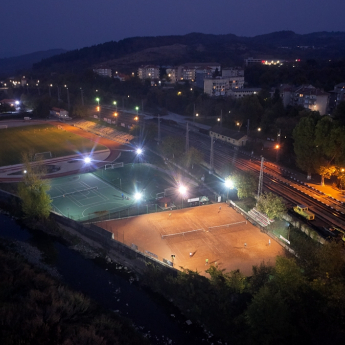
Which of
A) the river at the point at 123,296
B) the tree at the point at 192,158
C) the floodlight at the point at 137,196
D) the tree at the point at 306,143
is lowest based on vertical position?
the river at the point at 123,296

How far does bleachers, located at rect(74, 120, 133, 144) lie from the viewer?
37634mm

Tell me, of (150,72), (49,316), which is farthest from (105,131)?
(150,72)

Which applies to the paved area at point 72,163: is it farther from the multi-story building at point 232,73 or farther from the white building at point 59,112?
the multi-story building at point 232,73

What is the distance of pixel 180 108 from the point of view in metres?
53.0

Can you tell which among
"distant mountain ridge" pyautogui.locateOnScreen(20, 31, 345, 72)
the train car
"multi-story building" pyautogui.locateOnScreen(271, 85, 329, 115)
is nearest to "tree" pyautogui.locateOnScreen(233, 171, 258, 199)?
the train car

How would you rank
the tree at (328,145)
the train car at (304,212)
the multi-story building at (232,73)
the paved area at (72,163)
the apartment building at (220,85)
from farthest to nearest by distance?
the multi-story building at (232,73) → the apartment building at (220,85) → the paved area at (72,163) → the tree at (328,145) → the train car at (304,212)

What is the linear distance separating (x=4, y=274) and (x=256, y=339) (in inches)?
378

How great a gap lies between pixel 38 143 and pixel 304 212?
29297 mm

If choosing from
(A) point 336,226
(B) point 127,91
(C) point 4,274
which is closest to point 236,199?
(A) point 336,226

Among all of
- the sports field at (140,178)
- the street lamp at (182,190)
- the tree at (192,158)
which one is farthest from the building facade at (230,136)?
the street lamp at (182,190)

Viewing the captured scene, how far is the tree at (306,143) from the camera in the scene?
22.0 metres

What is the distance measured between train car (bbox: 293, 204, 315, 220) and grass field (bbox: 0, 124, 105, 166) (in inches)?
862

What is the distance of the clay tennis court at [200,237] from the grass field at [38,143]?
1777 centimetres

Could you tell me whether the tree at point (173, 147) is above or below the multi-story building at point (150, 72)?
below
